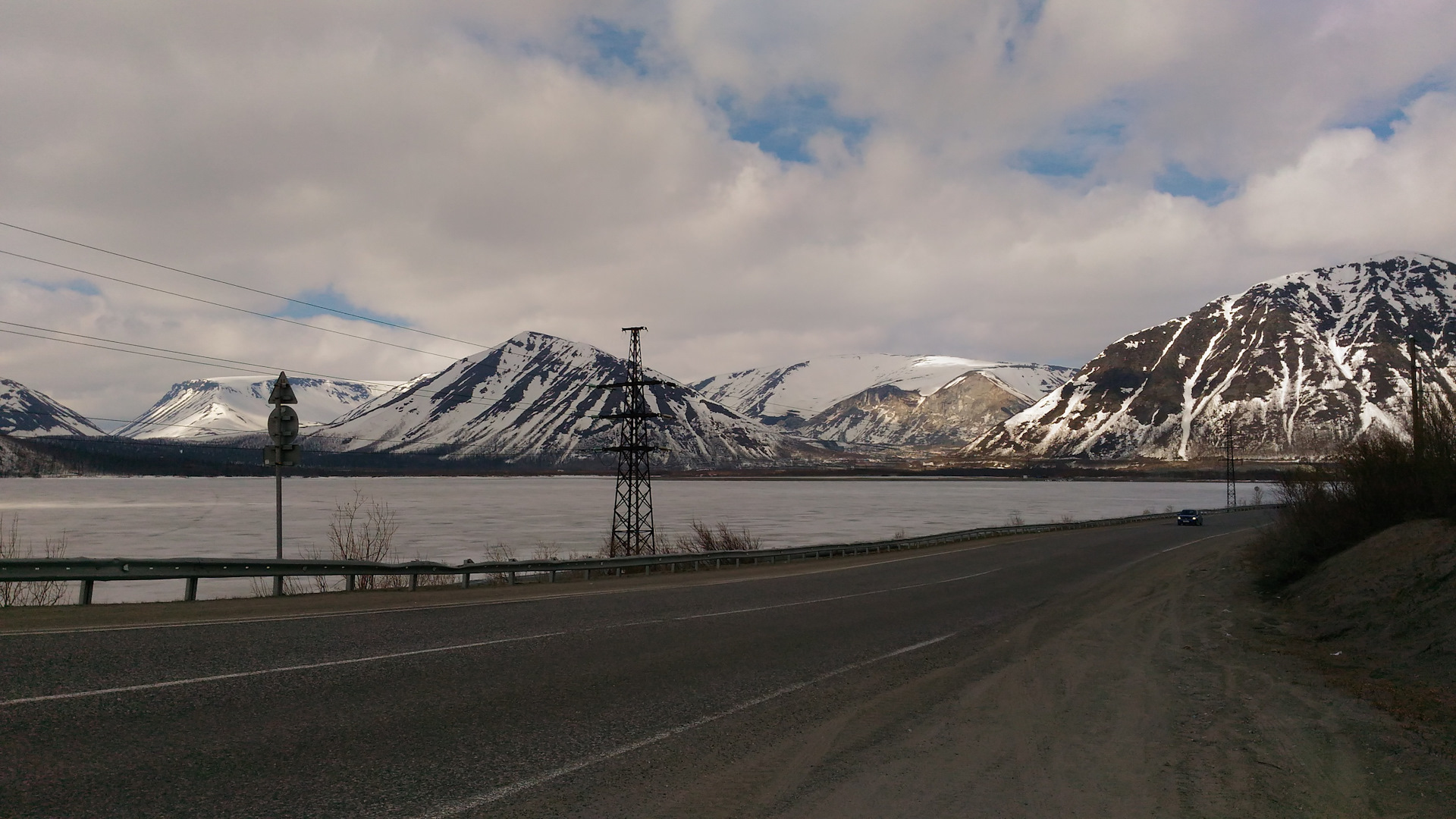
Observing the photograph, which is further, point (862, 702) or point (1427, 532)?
point (1427, 532)

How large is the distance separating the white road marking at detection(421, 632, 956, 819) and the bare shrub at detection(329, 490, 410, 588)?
44.5 feet

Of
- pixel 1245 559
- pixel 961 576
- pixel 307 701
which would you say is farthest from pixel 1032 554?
pixel 307 701

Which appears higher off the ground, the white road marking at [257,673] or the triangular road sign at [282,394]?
the triangular road sign at [282,394]

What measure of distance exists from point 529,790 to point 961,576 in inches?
820

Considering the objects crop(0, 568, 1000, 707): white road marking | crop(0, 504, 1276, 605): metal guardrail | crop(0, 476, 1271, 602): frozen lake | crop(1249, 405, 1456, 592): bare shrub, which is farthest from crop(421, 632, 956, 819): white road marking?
crop(0, 476, 1271, 602): frozen lake

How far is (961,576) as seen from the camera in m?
25.3

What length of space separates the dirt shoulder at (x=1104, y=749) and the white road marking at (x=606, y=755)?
88 centimetres

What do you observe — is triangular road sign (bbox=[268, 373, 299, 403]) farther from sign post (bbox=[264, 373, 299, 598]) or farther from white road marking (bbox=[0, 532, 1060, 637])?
white road marking (bbox=[0, 532, 1060, 637])

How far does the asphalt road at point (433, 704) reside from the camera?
236 inches

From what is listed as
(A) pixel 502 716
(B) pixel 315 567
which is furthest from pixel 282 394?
(A) pixel 502 716

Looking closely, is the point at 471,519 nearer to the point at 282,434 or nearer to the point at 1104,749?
the point at 282,434

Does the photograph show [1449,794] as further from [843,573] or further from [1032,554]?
[1032,554]

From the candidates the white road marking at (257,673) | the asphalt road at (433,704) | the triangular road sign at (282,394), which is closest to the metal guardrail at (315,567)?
the triangular road sign at (282,394)

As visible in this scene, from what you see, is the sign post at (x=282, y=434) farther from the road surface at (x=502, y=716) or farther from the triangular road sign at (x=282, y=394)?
the road surface at (x=502, y=716)
